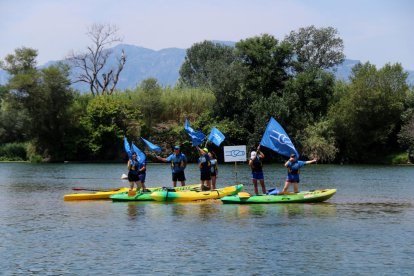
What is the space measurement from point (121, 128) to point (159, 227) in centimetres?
6110

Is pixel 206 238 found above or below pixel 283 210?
below

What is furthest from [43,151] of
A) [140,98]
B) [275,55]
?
[275,55]

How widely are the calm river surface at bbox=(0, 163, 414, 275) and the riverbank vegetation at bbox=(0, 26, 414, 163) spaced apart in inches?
1678

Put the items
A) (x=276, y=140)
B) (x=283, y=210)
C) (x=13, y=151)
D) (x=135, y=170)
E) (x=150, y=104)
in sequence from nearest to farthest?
1. (x=283, y=210)
2. (x=276, y=140)
3. (x=135, y=170)
4. (x=150, y=104)
5. (x=13, y=151)

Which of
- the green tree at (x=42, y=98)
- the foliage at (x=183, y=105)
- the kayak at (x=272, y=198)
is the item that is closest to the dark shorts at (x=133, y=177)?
the kayak at (x=272, y=198)

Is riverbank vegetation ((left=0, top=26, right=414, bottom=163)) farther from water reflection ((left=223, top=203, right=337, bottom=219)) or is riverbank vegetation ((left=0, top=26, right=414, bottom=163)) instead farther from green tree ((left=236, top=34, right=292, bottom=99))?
water reflection ((left=223, top=203, right=337, bottom=219))

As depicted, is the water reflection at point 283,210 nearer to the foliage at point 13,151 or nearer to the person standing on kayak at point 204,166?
the person standing on kayak at point 204,166

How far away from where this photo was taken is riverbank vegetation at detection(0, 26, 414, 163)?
253 ft

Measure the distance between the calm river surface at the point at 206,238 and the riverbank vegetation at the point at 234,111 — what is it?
140ft

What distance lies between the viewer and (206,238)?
22.1m

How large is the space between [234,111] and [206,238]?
Result: 61.6 m

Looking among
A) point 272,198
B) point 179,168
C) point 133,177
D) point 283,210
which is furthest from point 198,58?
point 283,210

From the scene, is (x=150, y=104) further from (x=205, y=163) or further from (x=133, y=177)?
(x=205, y=163)

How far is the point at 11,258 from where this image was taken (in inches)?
755
